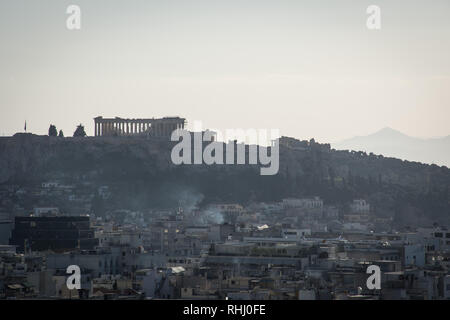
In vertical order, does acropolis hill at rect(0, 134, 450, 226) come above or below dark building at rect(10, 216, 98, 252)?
above

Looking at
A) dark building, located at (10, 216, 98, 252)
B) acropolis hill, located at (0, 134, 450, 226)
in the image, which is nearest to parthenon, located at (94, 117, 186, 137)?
acropolis hill, located at (0, 134, 450, 226)

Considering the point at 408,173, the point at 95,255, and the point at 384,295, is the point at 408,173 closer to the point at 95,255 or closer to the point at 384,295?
the point at 95,255

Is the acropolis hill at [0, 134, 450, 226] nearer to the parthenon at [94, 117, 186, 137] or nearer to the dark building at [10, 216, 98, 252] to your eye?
the parthenon at [94, 117, 186, 137]

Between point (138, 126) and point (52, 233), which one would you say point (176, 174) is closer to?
point (138, 126)

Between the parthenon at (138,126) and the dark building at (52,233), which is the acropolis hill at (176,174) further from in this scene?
the dark building at (52,233)

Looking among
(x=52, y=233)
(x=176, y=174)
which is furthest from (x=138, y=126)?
(x=52, y=233)
